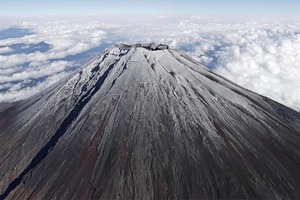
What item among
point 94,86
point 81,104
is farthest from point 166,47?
point 81,104

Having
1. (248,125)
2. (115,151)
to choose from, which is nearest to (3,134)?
(115,151)

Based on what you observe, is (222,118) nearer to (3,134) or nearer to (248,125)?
(248,125)

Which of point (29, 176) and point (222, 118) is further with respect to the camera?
point (222, 118)

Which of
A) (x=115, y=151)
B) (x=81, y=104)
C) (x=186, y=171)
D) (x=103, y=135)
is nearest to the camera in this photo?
(x=186, y=171)

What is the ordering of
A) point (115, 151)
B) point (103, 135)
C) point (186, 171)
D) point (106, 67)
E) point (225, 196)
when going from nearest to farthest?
point (225, 196), point (186, 171), point (115, 151), point (103, 135), point (106, 67)

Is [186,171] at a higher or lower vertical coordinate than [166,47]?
lower

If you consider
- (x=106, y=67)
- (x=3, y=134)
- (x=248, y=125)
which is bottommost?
(x=3, y=134)
